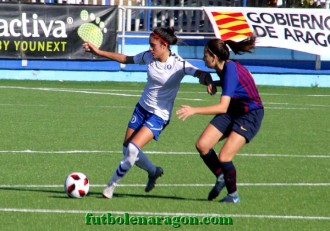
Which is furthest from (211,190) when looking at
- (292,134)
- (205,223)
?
(292,134)

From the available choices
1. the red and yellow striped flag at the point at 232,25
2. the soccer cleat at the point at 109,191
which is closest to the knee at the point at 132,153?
the soccer cleat at the point at 109,191

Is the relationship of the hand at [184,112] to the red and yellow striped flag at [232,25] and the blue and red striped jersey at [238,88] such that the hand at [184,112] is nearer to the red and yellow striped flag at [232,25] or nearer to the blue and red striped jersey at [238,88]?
the blue and red striped jersey at [238,88]

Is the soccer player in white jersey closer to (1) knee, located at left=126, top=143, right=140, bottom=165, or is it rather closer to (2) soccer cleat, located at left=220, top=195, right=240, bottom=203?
(1) knee, located at left=126, top=143, right=140, bottom=165

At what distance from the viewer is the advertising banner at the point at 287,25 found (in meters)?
25.6

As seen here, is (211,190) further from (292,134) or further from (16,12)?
(16,12)

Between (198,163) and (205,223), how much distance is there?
13.8ft

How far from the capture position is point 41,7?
25281mm

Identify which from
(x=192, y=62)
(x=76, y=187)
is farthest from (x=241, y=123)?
(x=192, y=62)

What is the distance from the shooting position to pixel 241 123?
10086 mm

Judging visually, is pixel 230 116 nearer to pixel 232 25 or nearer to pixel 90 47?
pixel 90 47


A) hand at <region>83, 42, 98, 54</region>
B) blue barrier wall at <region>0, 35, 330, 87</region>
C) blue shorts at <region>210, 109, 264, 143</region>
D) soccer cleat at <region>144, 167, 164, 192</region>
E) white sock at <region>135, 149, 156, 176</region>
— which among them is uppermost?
hand at <region>83, 42, 98, 54</region>

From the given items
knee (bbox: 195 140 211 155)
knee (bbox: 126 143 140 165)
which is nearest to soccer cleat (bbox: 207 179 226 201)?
knee (bbox: 195 140 211 155)
